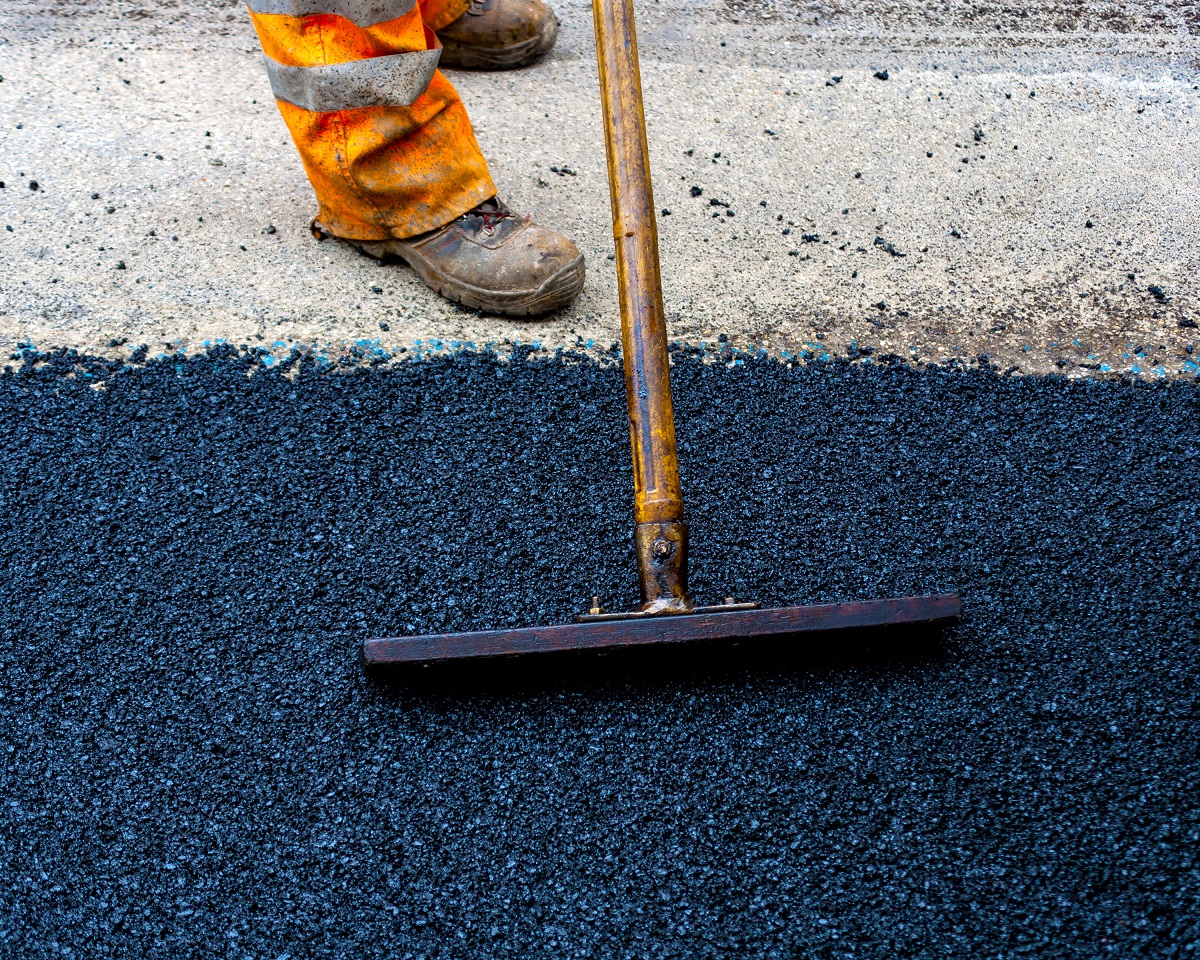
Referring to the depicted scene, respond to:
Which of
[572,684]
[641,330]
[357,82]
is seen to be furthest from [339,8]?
[572,684]

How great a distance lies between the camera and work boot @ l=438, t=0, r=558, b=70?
297cm

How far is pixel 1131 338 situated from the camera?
2.11 metres

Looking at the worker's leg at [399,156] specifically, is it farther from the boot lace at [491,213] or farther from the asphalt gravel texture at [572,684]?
the asphalt gravel texture at [572,684]

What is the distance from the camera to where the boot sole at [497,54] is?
9.87 ft

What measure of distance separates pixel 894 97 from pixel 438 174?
4.97ft

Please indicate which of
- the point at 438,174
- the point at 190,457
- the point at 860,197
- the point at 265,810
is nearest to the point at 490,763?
the point at 265,810

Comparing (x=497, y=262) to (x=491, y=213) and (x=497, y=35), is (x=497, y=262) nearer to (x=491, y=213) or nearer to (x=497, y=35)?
(x=491, y=213)

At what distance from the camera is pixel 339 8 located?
189 centimetres

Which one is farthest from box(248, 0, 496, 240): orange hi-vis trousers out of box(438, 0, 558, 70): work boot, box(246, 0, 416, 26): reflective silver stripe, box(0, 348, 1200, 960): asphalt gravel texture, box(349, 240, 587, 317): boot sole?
box(438, 0, 558, 70): work boot

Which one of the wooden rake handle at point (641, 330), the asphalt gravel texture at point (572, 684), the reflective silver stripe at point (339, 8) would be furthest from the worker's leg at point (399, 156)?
the wooden rake handle at point (641, 330)

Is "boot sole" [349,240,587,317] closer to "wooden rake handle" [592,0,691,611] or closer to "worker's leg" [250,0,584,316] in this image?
"worker's leg" [250,0,584,316]

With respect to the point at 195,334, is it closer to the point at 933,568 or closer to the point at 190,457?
the point at 190,457

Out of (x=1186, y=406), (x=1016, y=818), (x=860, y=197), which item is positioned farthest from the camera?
(x=860, y=197)

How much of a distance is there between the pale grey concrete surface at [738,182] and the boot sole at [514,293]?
0.04 meters
